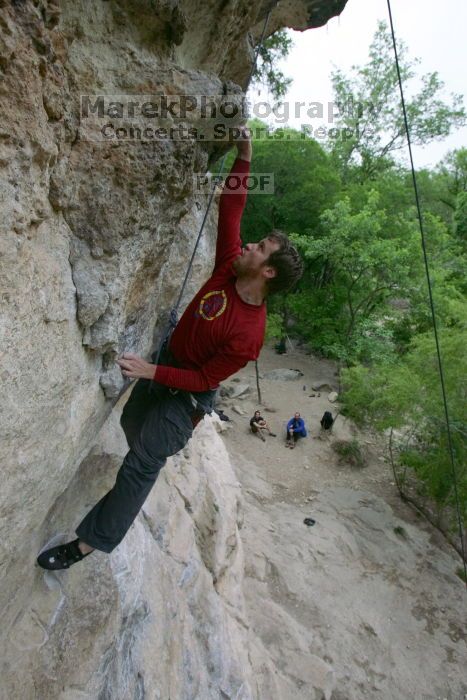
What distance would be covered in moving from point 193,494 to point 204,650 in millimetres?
2055

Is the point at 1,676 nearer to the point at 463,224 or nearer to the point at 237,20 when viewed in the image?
the point at 237,20

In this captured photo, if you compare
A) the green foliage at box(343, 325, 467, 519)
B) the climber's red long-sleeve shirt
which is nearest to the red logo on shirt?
the climber's red long-sleeve shirt

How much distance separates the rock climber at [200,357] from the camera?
2748 millimetres

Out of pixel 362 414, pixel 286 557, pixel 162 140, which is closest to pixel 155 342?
pixel 162 140

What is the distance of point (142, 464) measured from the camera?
114 inches

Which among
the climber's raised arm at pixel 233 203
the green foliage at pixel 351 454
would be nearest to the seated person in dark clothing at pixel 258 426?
the green foliage at pixel 351 454

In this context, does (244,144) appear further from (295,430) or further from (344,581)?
(295,430)

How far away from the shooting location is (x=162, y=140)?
2537 mm

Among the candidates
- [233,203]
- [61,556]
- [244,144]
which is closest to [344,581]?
[61,556]

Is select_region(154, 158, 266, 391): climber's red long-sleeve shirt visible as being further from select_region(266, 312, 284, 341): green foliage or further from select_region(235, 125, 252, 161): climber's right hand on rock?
select_region(266, 312, 284, 341): green foliage

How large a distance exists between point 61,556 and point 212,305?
2017 mm

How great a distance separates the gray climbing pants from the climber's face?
2.94 ft

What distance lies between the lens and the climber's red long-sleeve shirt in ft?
8.97

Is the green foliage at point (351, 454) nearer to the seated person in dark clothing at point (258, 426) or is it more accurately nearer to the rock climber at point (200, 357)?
the seated person in dark clothing at point (258, 426)
